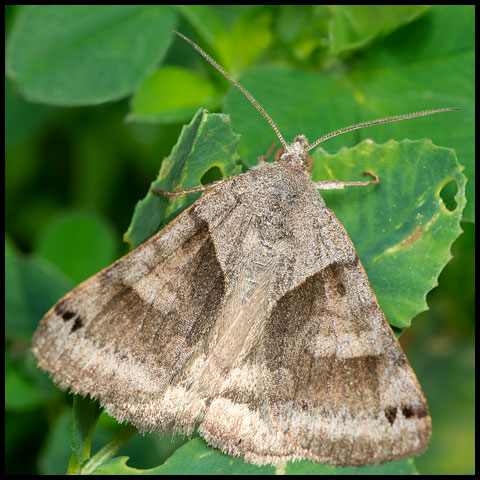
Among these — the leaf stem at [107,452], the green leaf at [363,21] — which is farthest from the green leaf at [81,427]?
the green leaf at [363,21]

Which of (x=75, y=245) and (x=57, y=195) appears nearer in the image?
(x=75, y=245)

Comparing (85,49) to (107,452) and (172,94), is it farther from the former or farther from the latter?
(107,452)

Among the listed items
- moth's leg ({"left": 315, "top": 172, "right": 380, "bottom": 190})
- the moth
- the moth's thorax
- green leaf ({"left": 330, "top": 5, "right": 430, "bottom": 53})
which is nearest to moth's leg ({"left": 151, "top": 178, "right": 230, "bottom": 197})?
the moth

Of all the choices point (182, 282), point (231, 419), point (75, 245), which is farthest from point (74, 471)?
point (75, 245)

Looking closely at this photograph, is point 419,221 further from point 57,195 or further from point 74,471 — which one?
point 57,195

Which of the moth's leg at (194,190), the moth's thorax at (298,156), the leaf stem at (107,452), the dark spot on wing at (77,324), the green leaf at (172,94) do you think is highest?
the green leaf at (172,94)

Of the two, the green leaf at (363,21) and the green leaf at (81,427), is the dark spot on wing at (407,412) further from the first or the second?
the green leaf at (363,21)
